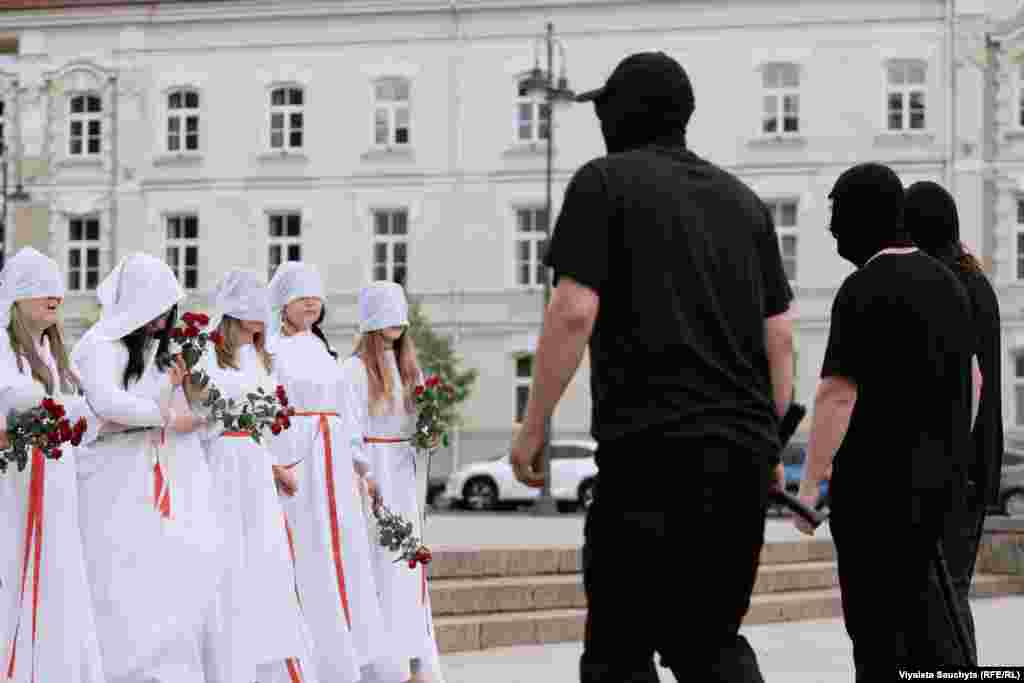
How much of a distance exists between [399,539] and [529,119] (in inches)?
1699

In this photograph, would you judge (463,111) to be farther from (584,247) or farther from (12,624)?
(584,247)

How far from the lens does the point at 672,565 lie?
5.37 meters

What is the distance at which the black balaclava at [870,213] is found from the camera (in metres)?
7.08

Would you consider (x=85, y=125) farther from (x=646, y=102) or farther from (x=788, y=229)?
(x=646, y=102)

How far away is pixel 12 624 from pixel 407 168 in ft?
150

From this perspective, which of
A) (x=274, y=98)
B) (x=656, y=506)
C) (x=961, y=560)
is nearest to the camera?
(x=656, y=506)

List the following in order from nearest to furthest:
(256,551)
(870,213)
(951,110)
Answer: (870,213), (256,551), (951,110)

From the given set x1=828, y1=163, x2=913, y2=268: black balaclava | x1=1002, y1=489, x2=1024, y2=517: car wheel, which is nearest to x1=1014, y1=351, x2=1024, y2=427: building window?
x1=1002, y1=489, x2=1024, y2=517: car wheel

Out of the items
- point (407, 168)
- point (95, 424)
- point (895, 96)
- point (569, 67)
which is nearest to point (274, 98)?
point (407, 168)

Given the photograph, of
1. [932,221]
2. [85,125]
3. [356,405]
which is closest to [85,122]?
[85,125]

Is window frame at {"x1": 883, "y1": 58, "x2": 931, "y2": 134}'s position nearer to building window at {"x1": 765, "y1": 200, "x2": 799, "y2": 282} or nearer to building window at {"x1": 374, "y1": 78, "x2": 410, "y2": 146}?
building window at {"x1": 765, "y1": 200, "x2": 799, "y2": 282}

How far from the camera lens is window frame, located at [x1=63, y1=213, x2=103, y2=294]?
56.8m

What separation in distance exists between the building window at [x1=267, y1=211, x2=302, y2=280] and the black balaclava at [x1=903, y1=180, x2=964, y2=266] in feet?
157

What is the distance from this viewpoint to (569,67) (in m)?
53.0
